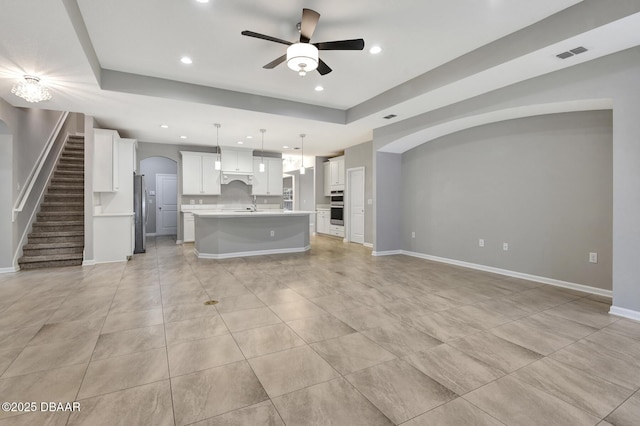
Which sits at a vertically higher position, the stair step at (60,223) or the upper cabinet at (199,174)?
the upper cabinet at (199,174)

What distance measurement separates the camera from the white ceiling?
2.70 m

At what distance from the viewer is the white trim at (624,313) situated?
2.93m

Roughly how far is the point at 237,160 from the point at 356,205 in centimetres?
358

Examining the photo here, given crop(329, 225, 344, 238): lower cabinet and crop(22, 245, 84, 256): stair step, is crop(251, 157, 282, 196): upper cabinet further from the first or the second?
crop(22, 245, 84, 256): stair step

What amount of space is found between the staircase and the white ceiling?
7.30 ft

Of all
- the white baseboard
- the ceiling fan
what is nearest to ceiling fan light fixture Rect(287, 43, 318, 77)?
the ceiling fan

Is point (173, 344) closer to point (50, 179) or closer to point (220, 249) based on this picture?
point (220, 249)

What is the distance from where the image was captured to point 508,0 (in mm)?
2621

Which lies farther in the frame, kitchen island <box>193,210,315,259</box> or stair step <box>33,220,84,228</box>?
kitchen island <box>193,210,315,259</box>

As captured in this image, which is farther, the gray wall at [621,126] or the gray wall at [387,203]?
the gray wall at [387,203]

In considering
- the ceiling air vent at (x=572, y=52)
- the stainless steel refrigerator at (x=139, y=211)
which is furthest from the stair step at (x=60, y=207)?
the ceiling air vent at (x=572, y=52)

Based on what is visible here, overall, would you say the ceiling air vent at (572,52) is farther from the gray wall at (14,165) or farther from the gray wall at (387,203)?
the gray wall at (14,165)

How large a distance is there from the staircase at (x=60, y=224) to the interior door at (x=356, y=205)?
605cm

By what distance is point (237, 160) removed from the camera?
27.2 feet
